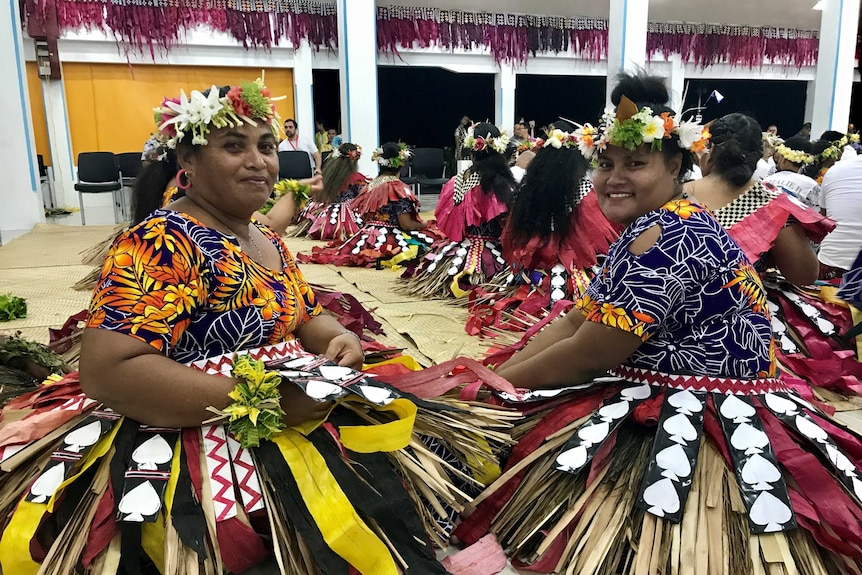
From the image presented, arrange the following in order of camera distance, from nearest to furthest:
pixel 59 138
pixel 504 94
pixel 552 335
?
1. pixel 552 335
2. pixel 59 138
3. pixel 504 94

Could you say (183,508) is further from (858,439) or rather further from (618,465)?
(858,439)

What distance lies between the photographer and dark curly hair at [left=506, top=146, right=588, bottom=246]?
3514 mm

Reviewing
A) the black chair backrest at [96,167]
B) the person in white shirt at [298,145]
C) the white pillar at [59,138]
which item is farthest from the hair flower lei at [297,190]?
the white pillar at [59,138]

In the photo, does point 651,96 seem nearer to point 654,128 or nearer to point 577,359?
point 654,128

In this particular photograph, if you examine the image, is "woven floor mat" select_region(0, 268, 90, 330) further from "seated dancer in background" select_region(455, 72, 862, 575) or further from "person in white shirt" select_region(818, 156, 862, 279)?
"person in white shirt" select_region(818, 156, 862, 279)

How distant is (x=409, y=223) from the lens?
19.3 ft

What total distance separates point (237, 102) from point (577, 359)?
98 centimetres

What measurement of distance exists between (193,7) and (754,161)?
8935 mm

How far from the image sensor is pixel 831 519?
1.37m

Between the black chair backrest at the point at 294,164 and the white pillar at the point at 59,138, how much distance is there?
142 inches

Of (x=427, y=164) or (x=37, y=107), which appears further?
(x=427, y=164)

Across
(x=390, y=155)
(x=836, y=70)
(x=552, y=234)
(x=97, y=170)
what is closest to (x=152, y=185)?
(x=552, y=234)

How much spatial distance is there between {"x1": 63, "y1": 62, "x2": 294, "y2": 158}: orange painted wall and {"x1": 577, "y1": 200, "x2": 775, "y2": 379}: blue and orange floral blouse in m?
8.84

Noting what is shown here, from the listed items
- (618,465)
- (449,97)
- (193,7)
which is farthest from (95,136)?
(618,465)
